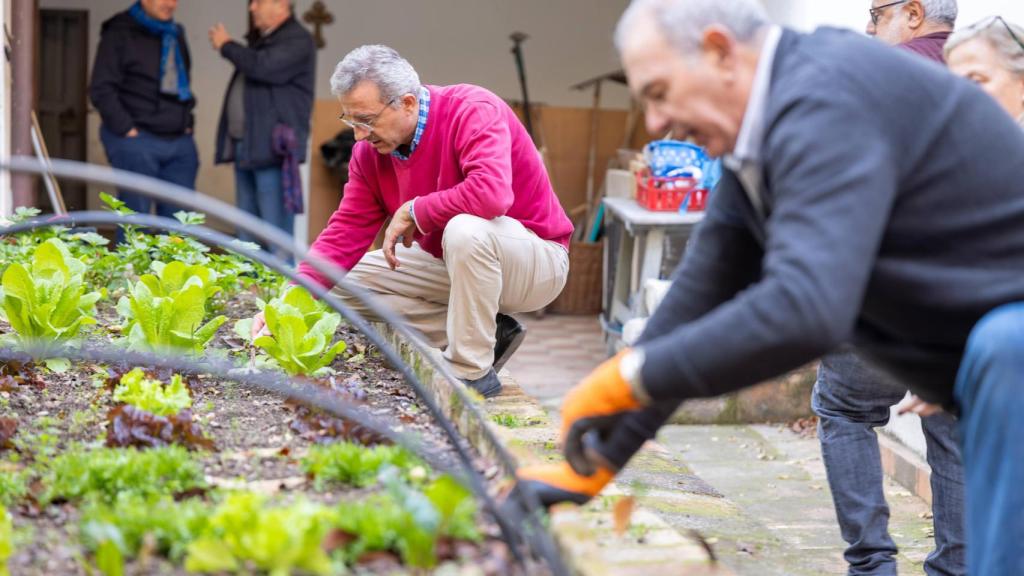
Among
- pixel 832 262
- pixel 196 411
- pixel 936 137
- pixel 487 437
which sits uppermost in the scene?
pixel 936 137

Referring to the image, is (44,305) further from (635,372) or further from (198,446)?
(635,372)

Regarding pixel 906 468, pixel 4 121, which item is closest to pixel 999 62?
pixel 906 468

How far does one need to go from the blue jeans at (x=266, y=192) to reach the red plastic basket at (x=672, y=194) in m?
2.38

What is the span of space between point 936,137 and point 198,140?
27.6 ft

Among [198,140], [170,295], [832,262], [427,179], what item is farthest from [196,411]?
[198,140]

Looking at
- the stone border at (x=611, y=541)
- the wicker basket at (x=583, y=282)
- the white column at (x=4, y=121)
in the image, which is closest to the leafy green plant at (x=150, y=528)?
the stone border at (x=611, y=541)

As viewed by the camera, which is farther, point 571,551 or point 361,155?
point 361,155

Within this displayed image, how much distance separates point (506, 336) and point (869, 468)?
1543mm

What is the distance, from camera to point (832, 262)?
6.48ft

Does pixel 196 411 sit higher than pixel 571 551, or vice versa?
pixel 571 551

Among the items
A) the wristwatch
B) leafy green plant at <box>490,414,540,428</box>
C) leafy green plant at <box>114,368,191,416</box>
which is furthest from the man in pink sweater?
the wristwatch

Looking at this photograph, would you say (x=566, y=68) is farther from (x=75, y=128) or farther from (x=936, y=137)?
(x=936, y=137)

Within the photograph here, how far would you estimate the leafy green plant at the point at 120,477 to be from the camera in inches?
112

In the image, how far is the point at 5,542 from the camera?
2371 mm
